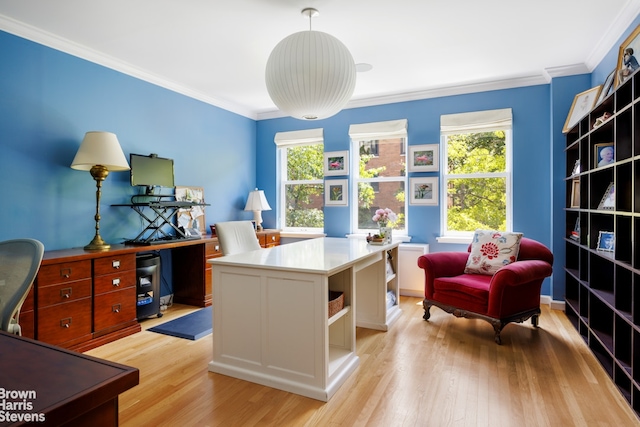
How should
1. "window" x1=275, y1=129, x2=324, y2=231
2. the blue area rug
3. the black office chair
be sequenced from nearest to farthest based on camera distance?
the black office chair
the blue area rug
"window" x1=275, y1=129, x2=324, y2=231

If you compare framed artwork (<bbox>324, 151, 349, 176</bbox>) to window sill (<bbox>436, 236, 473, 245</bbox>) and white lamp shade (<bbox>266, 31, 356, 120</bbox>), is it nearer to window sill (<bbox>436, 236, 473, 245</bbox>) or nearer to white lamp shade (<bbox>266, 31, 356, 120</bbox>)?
window sill (<bbox>436, 236, 473, 245</bbox>)

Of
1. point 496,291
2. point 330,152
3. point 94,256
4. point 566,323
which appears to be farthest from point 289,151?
point 566,323

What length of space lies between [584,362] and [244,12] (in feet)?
11.6

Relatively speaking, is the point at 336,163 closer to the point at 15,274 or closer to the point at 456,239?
the point at 456,239

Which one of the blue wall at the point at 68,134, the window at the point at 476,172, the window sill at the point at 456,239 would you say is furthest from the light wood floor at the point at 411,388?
the window at the point at 476,172

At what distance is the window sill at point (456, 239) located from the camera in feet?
14.2

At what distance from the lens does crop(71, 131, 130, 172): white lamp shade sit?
9.84 ft

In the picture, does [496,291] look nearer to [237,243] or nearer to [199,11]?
[237,243]

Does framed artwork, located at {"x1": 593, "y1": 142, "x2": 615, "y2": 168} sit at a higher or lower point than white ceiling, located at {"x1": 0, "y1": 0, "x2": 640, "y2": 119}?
lower

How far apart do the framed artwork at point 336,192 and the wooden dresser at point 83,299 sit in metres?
2.25

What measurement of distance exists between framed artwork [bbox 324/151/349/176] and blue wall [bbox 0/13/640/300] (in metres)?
0.12

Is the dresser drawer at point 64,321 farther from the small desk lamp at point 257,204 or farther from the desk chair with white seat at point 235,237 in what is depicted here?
the small desk lamp at point 257,204

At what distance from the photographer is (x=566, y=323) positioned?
341 cm

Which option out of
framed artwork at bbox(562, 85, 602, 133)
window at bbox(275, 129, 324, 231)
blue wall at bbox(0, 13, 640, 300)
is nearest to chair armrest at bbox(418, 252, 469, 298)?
blue wall at bbox(0, 13, 640, 300)
